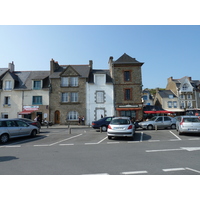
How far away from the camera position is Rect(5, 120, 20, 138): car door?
1000 cm

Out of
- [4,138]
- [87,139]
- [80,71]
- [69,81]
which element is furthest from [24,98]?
[87,139]

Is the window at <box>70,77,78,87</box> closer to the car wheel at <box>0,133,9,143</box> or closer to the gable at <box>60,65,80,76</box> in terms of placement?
the gable at <box>60,65,80,76</box>

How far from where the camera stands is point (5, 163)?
5.32 meters

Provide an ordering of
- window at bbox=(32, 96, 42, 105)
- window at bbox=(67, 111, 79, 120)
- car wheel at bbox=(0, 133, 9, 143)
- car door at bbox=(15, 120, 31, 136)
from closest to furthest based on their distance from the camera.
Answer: car wheel at bbox=(0, 133, 9, 143) < car door at bbox=(15, 120, 31, 136) < window at bbox=(67, 111, 79, 120) < window at bbox=(32, 96, 42, 105)

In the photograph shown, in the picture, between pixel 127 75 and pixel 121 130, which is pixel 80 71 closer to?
pixel 127 75

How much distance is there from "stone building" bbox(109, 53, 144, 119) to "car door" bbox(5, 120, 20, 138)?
51.8ft

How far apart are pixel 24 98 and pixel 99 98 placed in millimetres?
12740

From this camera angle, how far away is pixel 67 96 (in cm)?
2425

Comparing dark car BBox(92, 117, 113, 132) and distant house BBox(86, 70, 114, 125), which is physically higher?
distant house BBox(86, 70, 114, 125)

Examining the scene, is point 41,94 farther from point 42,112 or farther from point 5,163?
point 5,163

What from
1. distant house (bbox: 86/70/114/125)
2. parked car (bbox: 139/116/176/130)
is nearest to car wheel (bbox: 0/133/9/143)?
parked car (bbox: 139/116/176/130)

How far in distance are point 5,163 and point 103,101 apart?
19.3 meters

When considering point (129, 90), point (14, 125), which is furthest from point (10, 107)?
point (129, 90)

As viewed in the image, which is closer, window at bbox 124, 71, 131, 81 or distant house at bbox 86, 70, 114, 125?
distant house at bbox 86, 70, 114, 125
